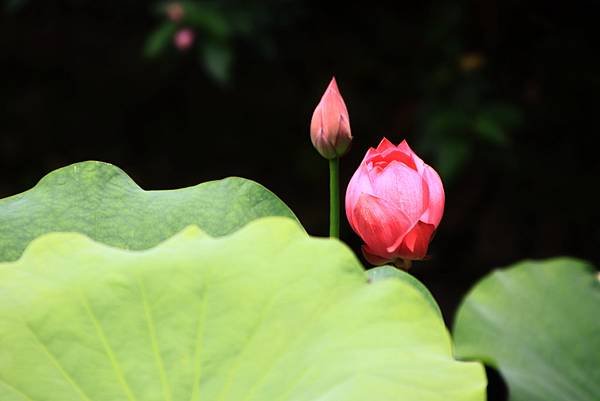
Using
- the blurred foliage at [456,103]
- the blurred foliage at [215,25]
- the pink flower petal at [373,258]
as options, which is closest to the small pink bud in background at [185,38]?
the blurred foliage at [215,25]

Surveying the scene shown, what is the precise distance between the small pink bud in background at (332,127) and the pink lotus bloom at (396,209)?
0.05 m

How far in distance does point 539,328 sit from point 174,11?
1.42 meters

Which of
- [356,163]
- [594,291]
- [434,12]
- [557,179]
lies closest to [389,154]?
[594,291]

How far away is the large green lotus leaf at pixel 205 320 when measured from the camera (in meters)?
0.50

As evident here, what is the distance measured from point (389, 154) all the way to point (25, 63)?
3.04 meters

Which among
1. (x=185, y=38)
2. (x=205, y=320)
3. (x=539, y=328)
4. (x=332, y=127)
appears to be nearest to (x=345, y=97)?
(x=185, y=38)

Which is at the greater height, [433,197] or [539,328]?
[433,197]

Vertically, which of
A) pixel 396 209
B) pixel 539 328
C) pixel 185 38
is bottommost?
pixel 539 328

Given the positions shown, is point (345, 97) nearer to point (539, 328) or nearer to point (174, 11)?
point (174, 11)

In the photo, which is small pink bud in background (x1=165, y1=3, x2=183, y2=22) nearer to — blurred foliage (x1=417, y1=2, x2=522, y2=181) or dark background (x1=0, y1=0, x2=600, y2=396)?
dark background (x1=0, y1=0, x2=600, y2=396)

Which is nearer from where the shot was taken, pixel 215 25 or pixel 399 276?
pixel 399 276

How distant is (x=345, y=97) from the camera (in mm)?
3008

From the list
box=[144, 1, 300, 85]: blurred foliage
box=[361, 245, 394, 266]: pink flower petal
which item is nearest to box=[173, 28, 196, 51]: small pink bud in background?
box=[144, 1, 300, 85]: blurred foliage

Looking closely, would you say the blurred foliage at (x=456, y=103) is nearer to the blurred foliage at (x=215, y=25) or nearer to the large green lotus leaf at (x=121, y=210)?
the blurred foliage at (x=215, y=25)
